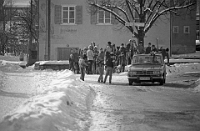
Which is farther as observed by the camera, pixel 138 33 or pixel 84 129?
pixel 138 33

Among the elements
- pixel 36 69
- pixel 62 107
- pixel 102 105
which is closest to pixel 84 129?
pixel 62 107

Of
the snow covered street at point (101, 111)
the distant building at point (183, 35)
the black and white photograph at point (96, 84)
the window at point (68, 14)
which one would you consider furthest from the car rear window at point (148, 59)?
the distant building at point (183, 35)

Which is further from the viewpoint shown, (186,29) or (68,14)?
(186,29)

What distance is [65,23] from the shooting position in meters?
39.1

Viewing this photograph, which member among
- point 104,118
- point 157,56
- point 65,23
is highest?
point 65,23

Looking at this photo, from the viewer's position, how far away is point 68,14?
1538 inches

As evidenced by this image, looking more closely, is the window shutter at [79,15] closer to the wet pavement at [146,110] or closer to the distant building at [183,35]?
the wet pavement at [146,110]

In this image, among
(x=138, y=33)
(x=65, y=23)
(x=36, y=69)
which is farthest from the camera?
(x=65, y=23)

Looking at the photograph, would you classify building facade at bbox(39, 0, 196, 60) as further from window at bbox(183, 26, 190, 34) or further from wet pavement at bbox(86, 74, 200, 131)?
window at bbox(183, 26, 190, 34)

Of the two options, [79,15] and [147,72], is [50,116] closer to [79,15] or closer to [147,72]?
[147,72]

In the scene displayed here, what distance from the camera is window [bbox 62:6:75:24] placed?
39.1 meters

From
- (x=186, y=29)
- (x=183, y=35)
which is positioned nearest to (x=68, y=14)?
(x=183, y=35)

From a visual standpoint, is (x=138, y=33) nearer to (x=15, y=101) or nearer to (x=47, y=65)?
(x=47, y=65)

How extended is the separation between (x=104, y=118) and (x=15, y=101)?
3.50 meters
